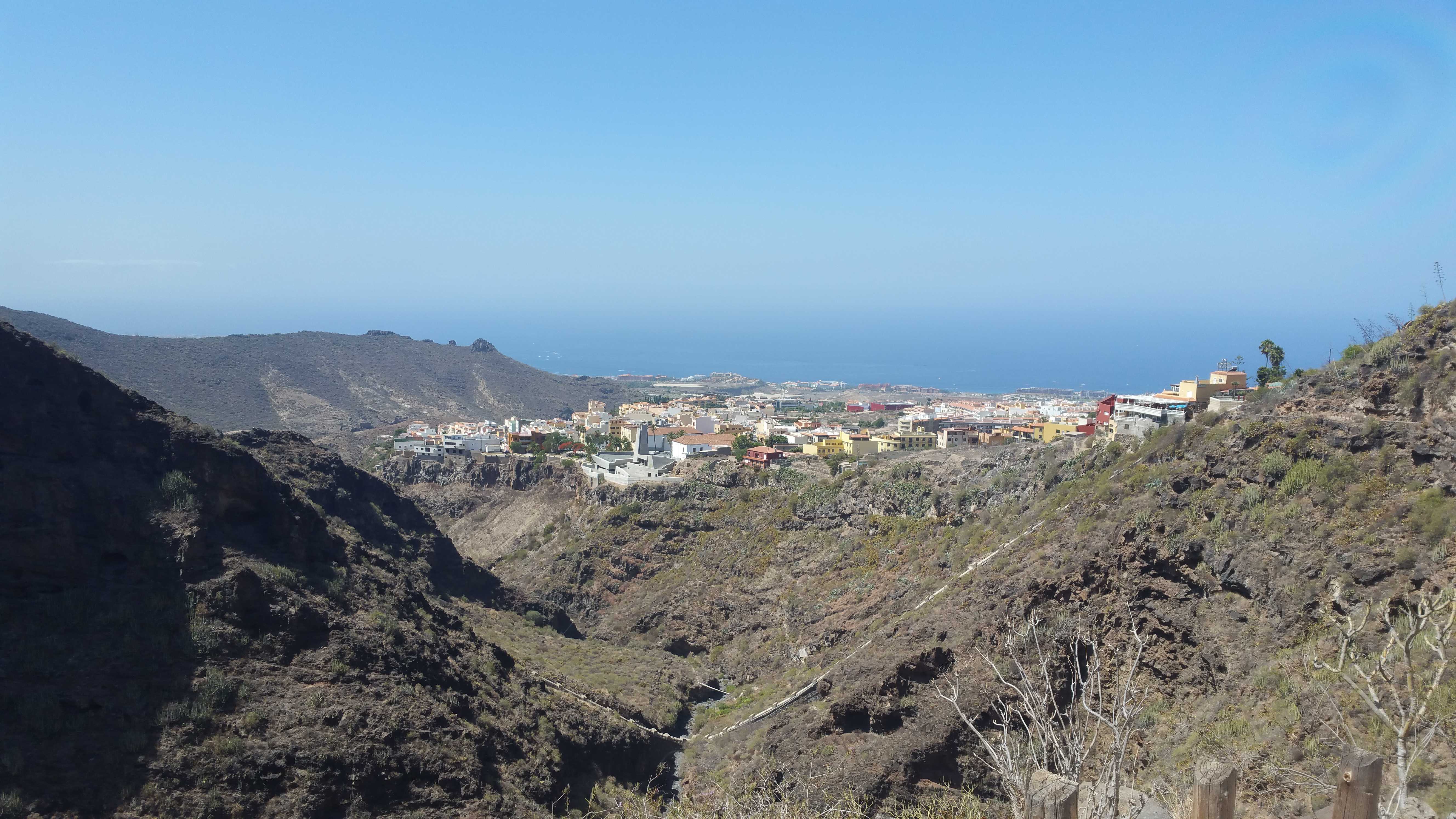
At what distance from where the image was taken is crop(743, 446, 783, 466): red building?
44.2 m

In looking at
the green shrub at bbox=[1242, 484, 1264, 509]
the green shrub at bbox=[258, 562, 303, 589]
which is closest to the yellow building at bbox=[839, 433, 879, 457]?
the green shrub at bbox=[1242, 484, 1264, 509]

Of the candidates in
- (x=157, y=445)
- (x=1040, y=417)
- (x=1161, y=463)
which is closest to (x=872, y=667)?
(x=1161, y=463)

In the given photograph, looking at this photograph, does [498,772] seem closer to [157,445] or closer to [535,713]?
[535,713]

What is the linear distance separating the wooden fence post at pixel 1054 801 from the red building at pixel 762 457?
39.8 meters

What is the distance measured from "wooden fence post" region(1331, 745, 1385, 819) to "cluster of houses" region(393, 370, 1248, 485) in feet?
88.6

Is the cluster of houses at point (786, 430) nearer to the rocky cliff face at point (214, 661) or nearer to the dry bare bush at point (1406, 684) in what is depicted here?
the rocky cliff face at point (214, 661)

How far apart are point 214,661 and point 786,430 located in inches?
1925

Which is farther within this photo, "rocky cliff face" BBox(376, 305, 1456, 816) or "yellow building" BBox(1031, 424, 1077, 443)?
"yellow building" BBox(1031, 424, 1077, 443)

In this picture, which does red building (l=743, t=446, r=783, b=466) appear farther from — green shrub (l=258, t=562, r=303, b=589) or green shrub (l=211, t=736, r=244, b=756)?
green shrub (l=211, t=736, r=244, b=756)

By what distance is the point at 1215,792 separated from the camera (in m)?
3.38

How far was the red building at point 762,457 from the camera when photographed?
4419 centimetres

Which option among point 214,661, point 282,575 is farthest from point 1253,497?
point 214,661

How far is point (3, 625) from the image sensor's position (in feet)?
44.4

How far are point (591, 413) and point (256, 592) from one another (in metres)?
61.5
